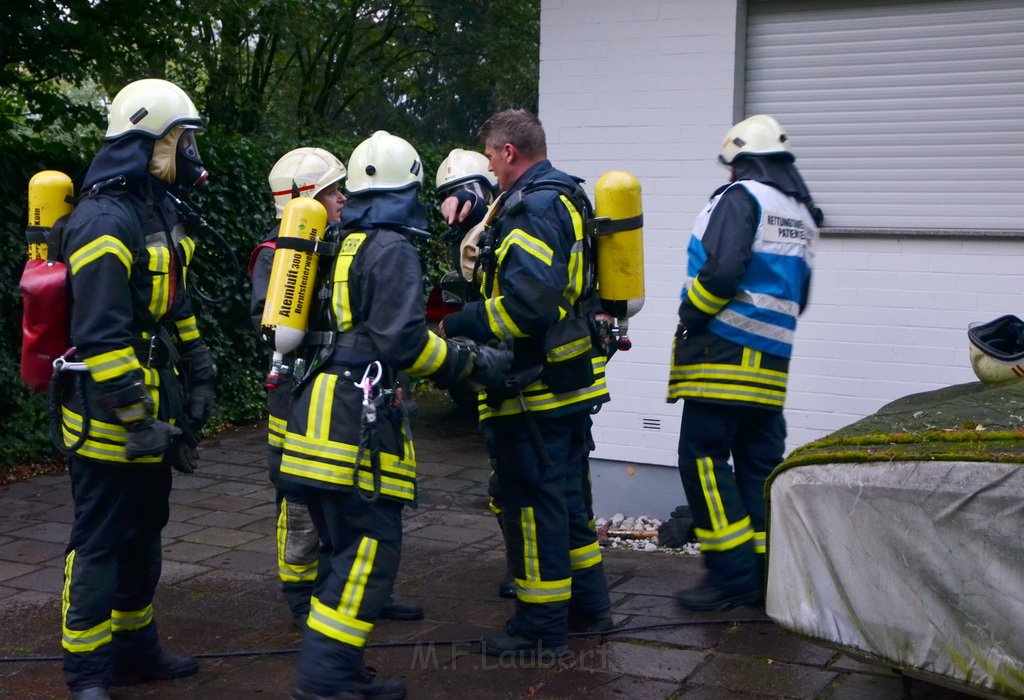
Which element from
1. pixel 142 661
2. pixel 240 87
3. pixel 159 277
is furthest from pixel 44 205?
pixel 240 87

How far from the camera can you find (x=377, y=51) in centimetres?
1625

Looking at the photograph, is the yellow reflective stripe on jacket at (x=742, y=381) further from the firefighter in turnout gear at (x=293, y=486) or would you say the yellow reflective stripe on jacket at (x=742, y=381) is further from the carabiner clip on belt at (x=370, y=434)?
the carabiner clip on belt at (x=370, y=434)


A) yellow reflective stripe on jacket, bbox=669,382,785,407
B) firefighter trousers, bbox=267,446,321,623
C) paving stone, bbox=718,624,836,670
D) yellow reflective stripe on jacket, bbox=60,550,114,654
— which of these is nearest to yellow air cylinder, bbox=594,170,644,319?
yellow reflective stripe on jacket, bbox=669,382,785,407

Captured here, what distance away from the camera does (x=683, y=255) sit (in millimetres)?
6711

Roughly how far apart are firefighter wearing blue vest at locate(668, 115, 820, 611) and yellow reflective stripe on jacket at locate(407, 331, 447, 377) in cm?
145

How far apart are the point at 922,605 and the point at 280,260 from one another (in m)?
2.37

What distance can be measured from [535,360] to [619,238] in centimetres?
64

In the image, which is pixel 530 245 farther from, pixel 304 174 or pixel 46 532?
pixel 46 532

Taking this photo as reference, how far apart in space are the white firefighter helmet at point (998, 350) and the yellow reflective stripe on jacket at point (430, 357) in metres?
2.02

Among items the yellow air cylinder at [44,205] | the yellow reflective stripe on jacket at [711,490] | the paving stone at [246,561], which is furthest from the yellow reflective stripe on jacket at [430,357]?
the paving stone at [246,561]

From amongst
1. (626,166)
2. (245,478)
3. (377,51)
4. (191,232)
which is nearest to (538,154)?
Answer: (191,232)

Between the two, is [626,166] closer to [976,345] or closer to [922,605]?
[976,345]

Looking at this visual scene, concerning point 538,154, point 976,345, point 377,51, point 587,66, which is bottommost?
point 976,345

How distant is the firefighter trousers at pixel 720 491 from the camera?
200 inches
